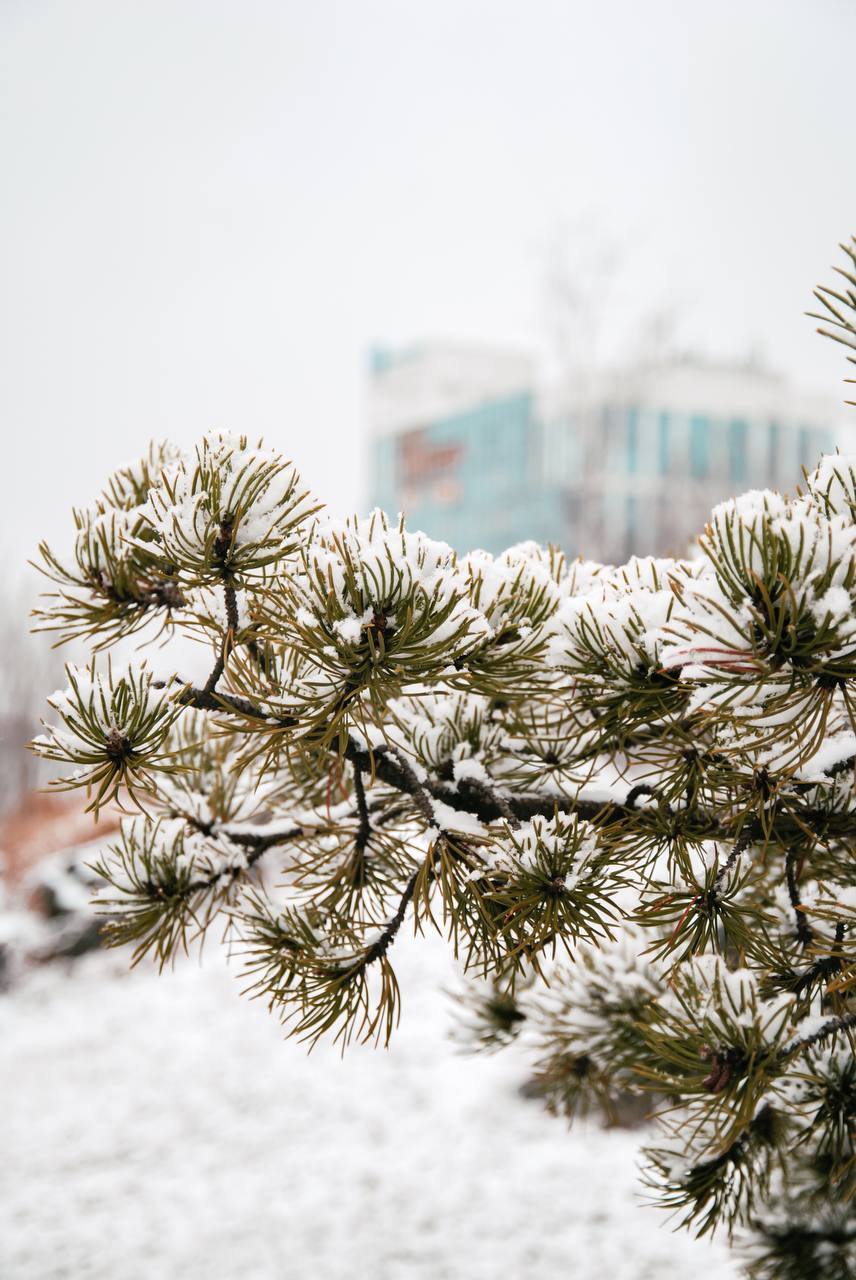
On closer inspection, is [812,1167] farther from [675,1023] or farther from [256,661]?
[256,661]

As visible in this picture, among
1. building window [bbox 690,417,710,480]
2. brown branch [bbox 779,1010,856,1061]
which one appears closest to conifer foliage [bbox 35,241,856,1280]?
brown branch [bbox 779,1010,856,1061]

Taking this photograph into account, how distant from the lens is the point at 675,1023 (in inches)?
47.9

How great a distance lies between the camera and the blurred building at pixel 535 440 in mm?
29484

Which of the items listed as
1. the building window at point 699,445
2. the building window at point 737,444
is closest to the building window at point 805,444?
the building window at point 737,444

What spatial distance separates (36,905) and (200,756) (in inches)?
266

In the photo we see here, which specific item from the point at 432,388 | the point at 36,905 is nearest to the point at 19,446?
the point at 432,388

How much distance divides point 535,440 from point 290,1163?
27.8 metres

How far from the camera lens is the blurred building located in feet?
96.7

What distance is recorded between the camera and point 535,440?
3061 cm

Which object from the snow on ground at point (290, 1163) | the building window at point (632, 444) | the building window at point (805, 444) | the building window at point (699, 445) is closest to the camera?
the snow on ground at point (290, 1163)

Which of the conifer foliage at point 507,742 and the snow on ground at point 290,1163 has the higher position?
the conifer foliage at point 507,742

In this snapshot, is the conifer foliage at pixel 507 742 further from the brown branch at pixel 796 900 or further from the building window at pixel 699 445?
the building window at pixel 699 445

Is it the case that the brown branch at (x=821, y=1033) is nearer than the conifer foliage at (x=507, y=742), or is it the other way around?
the conifer foliage at (x=507, y=742)

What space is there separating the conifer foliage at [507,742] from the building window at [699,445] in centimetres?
3077
